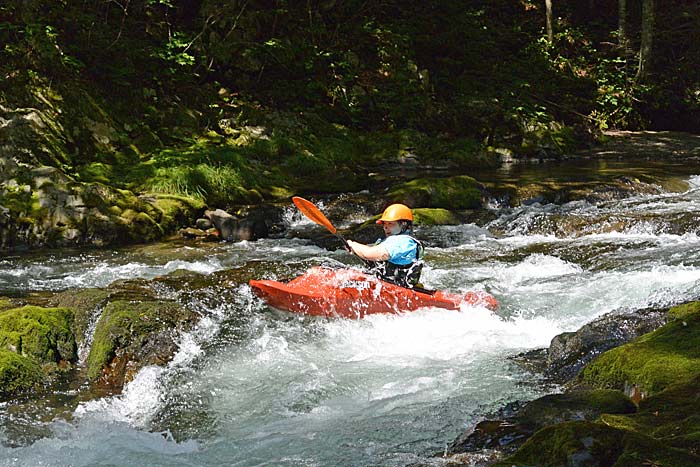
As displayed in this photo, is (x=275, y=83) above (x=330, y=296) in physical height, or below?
above

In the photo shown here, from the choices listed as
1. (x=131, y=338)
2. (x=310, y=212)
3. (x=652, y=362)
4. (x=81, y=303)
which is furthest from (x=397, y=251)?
(x=652, y=362)

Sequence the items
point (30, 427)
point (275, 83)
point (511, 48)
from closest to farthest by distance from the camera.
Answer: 1. point (30, 427)
2. point (275, 83)
3. point (511, 48)

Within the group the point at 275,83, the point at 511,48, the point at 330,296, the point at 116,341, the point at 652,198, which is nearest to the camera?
the point at 116,341

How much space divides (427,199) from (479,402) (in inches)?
249

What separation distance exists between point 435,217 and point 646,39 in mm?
12167

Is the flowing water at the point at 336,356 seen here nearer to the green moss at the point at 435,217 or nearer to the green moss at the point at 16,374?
the green moss at the point at 16,374

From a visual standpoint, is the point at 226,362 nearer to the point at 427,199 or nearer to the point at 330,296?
the point at 330,296

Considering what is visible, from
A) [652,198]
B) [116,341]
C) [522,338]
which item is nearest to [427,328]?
[522,338]

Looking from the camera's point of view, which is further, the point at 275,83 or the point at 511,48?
the point at 511,48

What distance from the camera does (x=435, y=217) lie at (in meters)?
9.57

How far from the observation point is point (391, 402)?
4395mm

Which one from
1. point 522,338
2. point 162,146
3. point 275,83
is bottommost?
point 522,338

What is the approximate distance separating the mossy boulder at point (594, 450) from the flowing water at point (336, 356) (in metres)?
0.68

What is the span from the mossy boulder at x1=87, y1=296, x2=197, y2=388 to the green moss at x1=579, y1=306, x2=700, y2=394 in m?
2.86
